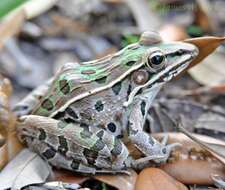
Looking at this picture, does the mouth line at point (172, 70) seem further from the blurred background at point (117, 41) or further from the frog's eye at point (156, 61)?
the blurred background at point (117, 41)

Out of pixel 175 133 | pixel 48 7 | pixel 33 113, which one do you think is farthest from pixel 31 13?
pixel 175 133

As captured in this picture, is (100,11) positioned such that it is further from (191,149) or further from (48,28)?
(191,149)

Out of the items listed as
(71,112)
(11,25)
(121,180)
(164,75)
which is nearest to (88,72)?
(71,112)

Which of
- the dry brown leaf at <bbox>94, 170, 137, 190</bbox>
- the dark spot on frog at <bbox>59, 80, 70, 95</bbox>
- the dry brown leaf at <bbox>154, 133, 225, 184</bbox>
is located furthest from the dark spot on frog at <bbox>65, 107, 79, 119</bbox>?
the dry brown leaf at <bbox>154, 133, 225, 184</bbox>

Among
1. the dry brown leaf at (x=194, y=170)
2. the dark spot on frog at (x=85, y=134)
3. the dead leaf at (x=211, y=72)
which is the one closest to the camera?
the dry brown leaf at (x=194, y=170)

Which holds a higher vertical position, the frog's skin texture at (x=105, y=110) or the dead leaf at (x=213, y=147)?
the frog's skin texture at (x=105, y=110)

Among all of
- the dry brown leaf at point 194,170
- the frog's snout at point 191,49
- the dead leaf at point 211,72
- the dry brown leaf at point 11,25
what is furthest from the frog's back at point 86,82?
the dry brown leaf at point 11,25
